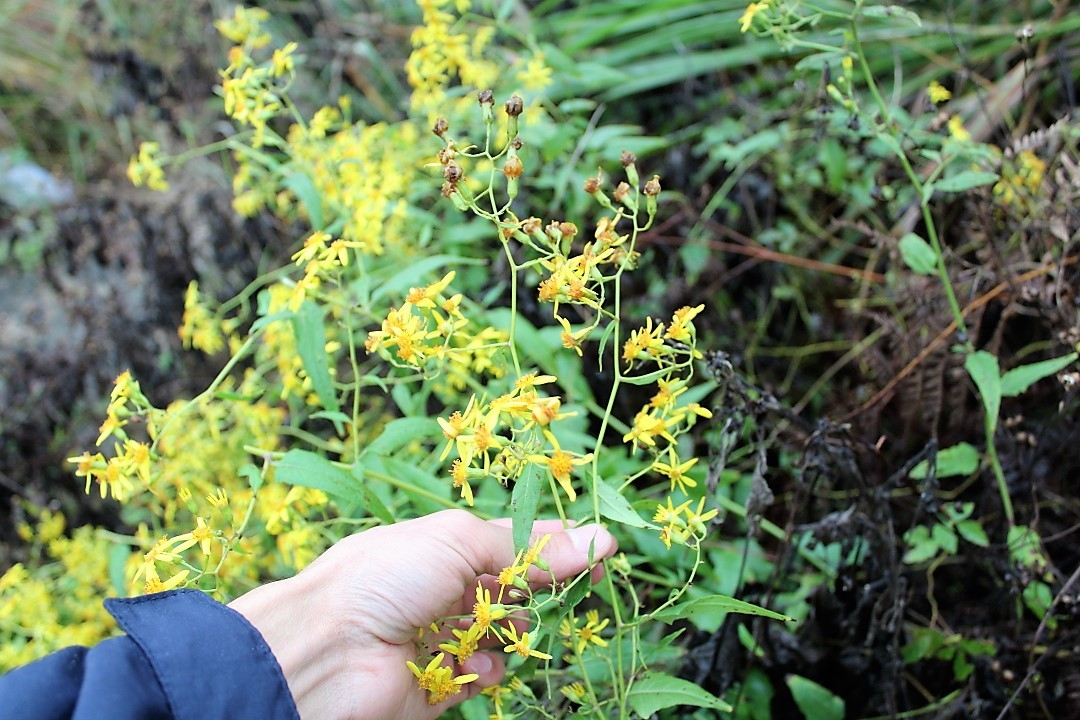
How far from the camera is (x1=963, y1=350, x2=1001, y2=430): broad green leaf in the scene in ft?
4.72

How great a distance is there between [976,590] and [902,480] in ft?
1.34

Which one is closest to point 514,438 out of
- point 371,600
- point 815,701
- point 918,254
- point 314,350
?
point 371,600

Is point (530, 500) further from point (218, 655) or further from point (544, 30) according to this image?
point (544, 30)

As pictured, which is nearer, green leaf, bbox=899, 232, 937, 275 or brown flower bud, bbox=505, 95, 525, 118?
brown flower bud, bbox=505, 95, 525, 118

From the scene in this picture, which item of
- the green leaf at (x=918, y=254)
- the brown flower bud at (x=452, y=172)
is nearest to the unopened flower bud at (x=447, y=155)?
the brown flower bud at (x=452, y=172)

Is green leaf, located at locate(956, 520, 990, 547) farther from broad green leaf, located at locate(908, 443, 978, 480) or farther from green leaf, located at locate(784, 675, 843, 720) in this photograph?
green leaf, located at locate(784, 675, 843, 720)

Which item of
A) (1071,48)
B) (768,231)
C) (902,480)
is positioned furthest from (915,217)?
(902,480)

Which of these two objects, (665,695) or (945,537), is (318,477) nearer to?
(665,695)

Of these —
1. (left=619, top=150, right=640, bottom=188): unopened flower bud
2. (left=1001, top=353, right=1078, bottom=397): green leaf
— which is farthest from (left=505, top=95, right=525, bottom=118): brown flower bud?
(left=1001, top=353, right=1078, bottom=397): green leaf

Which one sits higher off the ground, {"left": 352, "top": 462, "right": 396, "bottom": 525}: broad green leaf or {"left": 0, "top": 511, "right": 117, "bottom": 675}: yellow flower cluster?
{"left": 352, "top": 462, "right": 396, "bottom": 525}: broad green leaf

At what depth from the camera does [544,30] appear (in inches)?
122

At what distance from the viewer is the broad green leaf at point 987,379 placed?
1.44 m

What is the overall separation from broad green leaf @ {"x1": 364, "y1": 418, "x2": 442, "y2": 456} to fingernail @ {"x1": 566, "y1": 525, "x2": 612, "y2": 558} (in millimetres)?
336

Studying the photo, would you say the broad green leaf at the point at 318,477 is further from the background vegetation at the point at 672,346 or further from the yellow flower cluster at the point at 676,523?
the yellow flower cluster at the point at 676,523
